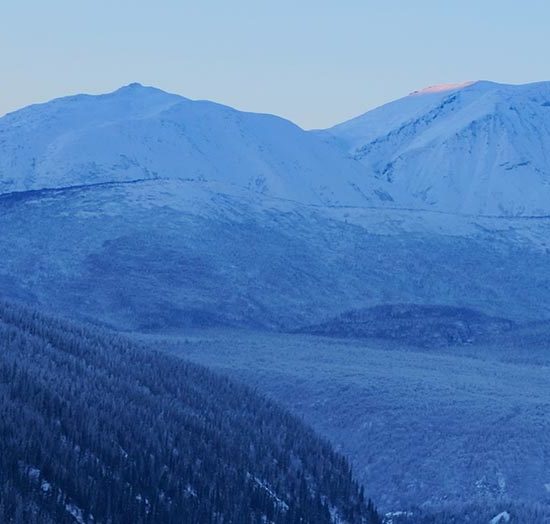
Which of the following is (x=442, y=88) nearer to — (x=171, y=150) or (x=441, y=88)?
(x=441, y=88)

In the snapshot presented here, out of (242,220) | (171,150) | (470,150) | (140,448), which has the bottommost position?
(140,448)

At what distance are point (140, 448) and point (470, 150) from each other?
66756 mm

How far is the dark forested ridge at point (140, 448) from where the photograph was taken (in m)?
8.48

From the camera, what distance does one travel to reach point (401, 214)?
49.7m

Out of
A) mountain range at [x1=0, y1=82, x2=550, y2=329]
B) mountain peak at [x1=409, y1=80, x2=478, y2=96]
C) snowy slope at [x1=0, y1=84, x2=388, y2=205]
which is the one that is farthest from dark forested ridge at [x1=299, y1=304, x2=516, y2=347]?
mountain peak at [x1=409, y1=80, x2=478, y2=96]

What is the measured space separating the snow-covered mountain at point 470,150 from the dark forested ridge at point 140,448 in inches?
2019

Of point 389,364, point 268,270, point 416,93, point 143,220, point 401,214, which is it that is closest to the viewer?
point 389,364

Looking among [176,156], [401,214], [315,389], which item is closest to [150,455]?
[315,389]

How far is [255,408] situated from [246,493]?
450 cm

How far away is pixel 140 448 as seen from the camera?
10109mm

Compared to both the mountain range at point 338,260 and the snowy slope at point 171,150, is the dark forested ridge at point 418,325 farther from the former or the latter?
the snowy slope at point 171,150

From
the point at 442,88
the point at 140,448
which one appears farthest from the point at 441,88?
the point at 140,448

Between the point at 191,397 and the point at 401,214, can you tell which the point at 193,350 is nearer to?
the point at 191,397

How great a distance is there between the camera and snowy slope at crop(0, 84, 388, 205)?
60.9 metres
